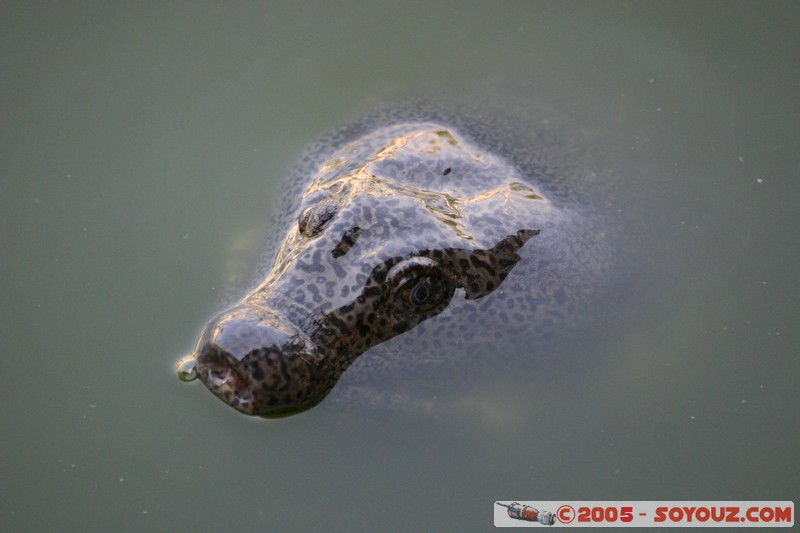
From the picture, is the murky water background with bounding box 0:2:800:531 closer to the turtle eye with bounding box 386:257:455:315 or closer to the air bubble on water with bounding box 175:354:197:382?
the air bubble on water with bounding box 175:354:197:382

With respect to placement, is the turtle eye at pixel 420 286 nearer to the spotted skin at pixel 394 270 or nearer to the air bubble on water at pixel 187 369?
the spotted skin at pixel 394 270

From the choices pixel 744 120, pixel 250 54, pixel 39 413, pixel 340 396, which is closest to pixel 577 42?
pixel 744 120

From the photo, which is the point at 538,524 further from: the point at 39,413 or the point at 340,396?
the point at 39,413

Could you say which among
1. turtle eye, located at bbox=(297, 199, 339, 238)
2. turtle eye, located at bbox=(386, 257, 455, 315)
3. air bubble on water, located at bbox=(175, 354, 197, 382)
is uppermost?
turtle eye, located at bbox=(297, 199, 339, 238)

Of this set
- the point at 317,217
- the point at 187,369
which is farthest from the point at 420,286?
the point at 187,369

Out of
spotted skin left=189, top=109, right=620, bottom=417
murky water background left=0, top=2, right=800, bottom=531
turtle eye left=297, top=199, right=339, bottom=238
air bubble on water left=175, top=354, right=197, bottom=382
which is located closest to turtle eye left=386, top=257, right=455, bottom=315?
spotted skin left=189, top=109, right=620, bottom=417

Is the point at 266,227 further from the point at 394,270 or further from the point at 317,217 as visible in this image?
the point at 394,270

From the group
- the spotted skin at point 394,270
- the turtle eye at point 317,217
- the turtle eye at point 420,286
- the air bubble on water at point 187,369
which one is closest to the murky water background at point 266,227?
the air bubble on water at point 187,369
